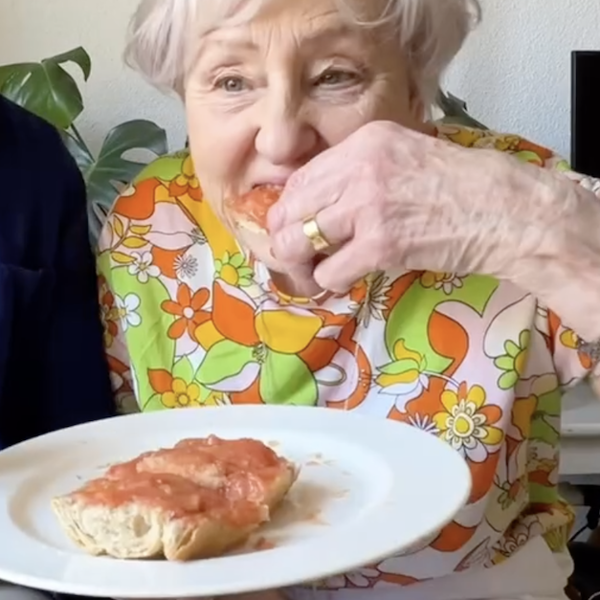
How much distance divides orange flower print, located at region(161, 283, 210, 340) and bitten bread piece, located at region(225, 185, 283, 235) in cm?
15

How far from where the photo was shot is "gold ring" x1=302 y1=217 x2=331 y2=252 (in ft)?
2.93

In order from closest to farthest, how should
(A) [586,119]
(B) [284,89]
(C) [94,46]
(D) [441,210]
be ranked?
(D) [441,210], (B) [284,89], (A) [586,119], (C) [94,46]

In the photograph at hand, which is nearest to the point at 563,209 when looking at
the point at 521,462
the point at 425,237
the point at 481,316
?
the point at 425,237

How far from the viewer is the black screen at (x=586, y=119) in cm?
199

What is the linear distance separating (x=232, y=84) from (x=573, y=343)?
1.36ft

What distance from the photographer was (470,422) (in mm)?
1079

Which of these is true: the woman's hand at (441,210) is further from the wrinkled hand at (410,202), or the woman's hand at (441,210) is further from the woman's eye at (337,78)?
the woman's eye at (337,78)

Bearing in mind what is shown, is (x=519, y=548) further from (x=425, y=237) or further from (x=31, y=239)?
(x=31, y=239)

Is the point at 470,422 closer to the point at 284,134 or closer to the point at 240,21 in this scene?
the point at 284,134

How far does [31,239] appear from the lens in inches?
43.5

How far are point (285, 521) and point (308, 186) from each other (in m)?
0.27

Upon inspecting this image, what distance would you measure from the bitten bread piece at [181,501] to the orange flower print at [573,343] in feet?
1.16

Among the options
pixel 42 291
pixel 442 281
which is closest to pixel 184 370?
pixel 42 291

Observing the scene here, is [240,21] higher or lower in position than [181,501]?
higher
